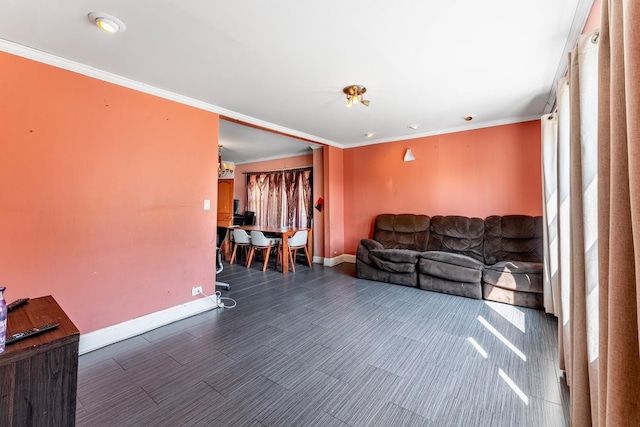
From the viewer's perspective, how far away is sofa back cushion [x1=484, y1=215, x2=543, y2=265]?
11.7 ft

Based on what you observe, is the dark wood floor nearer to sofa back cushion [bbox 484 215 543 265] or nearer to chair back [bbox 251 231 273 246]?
sofa back cushion [bbox 484 215 543 265]

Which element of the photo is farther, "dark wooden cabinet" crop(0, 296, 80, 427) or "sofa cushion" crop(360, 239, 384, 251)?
"sofa cushion" crop(360, 239, 384, 251)

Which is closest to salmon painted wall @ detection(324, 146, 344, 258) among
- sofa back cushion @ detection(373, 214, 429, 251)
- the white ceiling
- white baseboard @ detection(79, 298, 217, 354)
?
sofa back cushion @ detection(373, 214, 429, 251)

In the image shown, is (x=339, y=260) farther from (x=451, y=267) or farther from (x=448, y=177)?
(x=448, y=177)

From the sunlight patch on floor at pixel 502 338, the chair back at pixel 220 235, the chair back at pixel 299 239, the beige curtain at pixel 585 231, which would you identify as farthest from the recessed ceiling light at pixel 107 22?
the sunlight patch on floor at pixel 502 338

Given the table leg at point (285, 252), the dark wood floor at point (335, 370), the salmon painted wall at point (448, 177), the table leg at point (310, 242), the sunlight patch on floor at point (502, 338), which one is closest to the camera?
the dark wood floor at point (335, 370)

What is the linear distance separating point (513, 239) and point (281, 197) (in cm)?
484

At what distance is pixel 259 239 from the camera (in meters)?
4.95

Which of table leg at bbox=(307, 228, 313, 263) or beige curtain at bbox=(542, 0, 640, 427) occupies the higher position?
beige curtain at bbox=(542, 0, 640, 427)

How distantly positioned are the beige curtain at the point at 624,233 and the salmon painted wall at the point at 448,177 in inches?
147

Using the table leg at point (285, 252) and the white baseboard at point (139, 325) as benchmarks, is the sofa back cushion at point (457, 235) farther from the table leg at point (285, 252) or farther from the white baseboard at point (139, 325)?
the white baseboard at point (139, 325)

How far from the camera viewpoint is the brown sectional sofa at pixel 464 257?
10.5 ft

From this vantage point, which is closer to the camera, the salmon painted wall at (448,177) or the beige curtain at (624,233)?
the beige curtain at (624,233)

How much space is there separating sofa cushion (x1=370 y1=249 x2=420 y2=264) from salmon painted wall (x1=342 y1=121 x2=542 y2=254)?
1.09m
